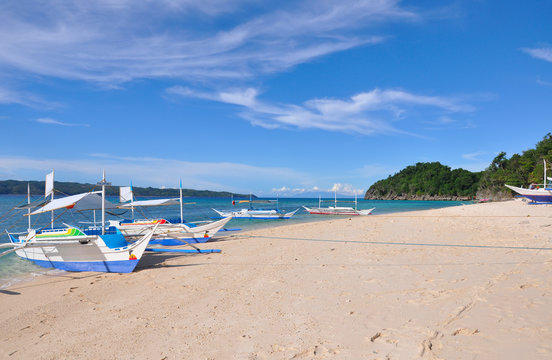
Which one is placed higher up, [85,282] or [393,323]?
[393,323]

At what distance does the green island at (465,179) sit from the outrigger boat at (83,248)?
63.0m

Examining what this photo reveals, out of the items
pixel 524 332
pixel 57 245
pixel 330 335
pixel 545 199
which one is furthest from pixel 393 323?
pixel 545 199

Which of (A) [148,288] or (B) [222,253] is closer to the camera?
(A) [148,288]

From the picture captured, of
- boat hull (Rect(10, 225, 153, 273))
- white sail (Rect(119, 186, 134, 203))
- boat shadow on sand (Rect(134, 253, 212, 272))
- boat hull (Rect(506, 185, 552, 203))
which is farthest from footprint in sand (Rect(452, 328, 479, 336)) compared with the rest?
boat hull (Rect(506, 185, 552, 203))

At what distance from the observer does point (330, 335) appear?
445 cm

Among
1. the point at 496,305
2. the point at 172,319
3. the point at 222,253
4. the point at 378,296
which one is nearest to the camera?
the point at 496,305

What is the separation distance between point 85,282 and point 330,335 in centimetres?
791

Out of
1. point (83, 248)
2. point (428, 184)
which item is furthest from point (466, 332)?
point (428, 184)

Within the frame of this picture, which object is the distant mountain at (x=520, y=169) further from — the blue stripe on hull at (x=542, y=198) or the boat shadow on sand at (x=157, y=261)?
the boat shadow on sand at (x=157, y=261)

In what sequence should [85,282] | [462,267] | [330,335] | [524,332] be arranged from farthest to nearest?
[85,282]
[462,267]
[330,335]
[524,332]

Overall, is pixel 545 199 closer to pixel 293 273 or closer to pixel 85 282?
pixel 293 273

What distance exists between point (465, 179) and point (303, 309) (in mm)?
147226

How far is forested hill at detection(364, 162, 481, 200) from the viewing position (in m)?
130

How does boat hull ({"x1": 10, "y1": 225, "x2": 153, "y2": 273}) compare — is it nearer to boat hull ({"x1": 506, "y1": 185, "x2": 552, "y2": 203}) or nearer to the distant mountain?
boat hull ({"x1": 506, "y1": 185, "x2": 552, "y2": 203})
